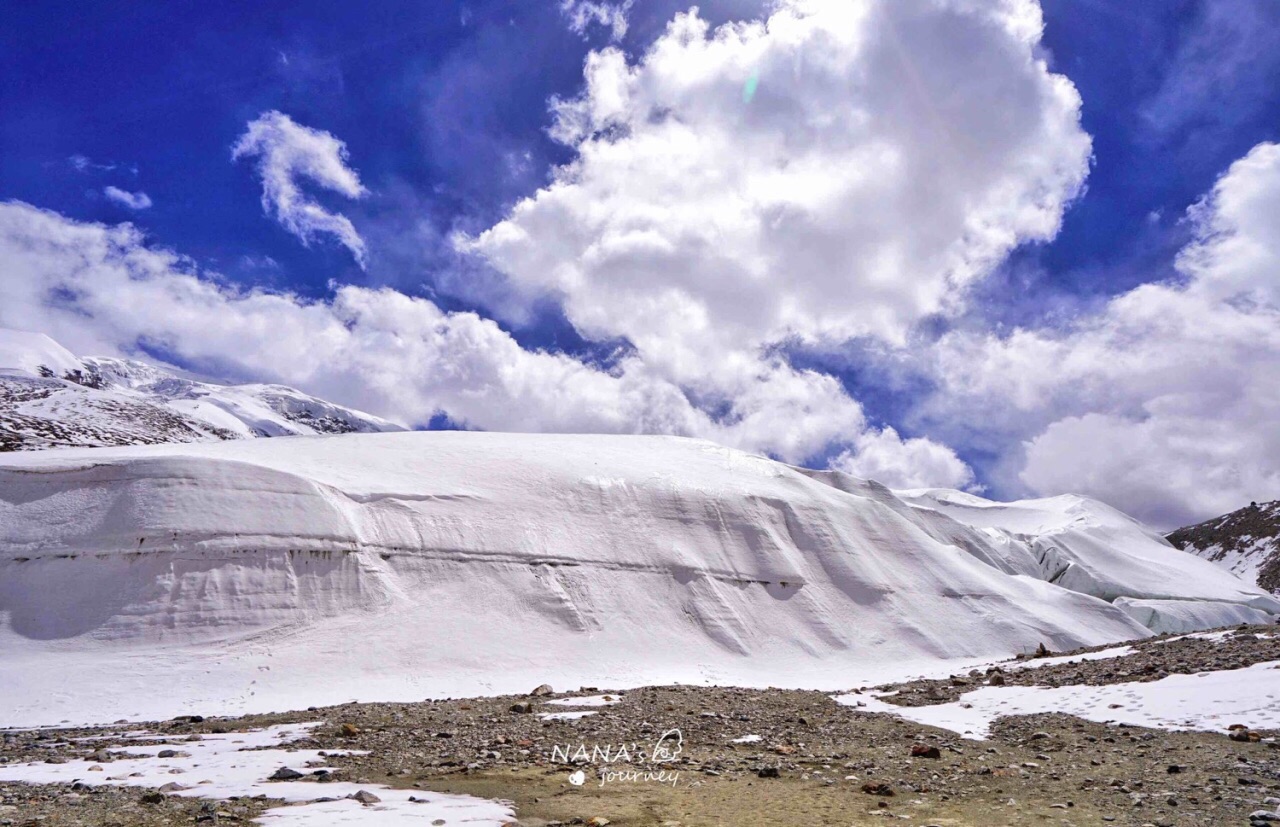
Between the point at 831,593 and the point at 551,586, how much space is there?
45.6 ft

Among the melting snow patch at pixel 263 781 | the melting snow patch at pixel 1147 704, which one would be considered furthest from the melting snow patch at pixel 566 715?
the melting snow patch at pixel 1147 704

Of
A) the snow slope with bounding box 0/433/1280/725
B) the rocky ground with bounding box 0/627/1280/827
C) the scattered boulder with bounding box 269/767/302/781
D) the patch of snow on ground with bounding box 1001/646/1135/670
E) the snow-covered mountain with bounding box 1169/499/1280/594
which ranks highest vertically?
the snow-covered mountain with bounding box 1169/499/1280/594

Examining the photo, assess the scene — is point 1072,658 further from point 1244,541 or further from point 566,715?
point 1244,541

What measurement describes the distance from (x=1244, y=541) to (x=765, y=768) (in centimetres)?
17688

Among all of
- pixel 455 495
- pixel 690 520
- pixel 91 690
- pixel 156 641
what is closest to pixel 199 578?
pixel 156 641

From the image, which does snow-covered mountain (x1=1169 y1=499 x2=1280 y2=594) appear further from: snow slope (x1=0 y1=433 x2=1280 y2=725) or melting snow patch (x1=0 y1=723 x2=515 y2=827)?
melting snow patch (x1=0 y1=723 x2=515 y2=827)

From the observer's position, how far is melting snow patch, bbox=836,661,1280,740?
12711 millimetres

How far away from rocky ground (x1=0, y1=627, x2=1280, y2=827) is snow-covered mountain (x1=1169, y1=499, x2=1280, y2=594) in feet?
443

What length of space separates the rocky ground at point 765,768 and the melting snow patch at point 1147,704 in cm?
67

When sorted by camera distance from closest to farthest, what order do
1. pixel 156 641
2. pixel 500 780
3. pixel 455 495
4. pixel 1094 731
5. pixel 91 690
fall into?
pixel 500 780 < pixel 1094 731 < pixel 91 690 < pixel 156 641 < pixel 455 495

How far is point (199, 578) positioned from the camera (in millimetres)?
24734

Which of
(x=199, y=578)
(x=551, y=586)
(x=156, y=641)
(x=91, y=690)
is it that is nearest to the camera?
(x=91, y=690)

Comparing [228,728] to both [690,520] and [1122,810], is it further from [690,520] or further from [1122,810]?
[690,520]

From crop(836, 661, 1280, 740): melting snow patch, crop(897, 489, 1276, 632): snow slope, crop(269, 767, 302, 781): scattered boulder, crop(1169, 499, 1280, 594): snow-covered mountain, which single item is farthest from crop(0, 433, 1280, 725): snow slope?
crop(1169, 499, 1280, 594): snow-covered mountain
